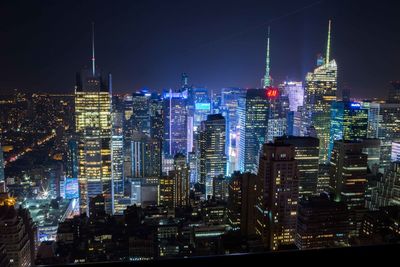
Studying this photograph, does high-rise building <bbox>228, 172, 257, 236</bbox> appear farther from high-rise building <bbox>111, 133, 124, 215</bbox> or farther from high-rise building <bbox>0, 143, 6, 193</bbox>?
high-rise building <bbox>0, 143, 6, 193</bbox>

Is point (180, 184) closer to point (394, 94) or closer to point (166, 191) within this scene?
point (166, 191)

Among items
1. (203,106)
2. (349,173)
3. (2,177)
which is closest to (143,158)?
(2,177)

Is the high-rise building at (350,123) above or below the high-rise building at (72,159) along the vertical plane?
above

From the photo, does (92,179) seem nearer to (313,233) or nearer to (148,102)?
(148,102)

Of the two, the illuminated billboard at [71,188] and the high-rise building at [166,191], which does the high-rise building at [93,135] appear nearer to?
the illuminated billboard at [71,188]

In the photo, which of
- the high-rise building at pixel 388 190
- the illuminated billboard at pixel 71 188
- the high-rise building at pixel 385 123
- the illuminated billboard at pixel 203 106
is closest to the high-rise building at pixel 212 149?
the illuminated billboard at pixel 203 106
